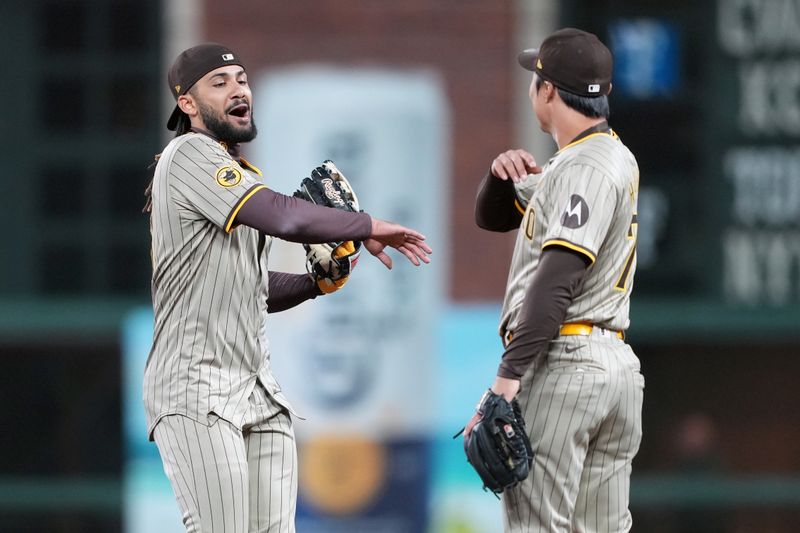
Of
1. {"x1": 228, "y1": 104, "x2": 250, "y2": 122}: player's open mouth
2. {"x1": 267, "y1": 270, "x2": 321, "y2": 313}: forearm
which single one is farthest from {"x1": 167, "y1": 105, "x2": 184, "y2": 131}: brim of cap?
{"x1": 267, "y1": 270, "x2": 321, "y2": 313}: forearm

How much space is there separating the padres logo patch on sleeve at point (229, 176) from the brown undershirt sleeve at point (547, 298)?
823mm

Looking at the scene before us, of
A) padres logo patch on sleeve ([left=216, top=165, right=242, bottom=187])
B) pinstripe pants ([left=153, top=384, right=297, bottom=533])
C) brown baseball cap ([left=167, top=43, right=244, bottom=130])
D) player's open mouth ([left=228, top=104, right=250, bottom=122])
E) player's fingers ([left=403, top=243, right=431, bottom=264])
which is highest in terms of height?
brown baseball cap ([left=167, top=43, right=244, bottom=130])

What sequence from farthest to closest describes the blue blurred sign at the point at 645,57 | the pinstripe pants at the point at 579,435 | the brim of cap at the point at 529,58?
1. the blue blurred sign at the point at 645,57
2. the brim of cap at the point at 529,58
3. the pinstripe pants at the point at 579,435

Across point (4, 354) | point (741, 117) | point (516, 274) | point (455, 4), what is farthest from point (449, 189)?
point (516, 274)

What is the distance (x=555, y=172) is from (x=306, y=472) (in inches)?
199

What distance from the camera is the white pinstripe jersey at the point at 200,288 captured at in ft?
14.8

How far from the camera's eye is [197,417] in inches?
177

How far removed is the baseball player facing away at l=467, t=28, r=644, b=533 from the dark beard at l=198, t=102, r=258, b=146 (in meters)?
0.81

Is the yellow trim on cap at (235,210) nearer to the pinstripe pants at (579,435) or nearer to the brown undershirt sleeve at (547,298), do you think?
the brown undershirt sleeve at (547,298)

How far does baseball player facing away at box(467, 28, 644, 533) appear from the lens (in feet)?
14.7

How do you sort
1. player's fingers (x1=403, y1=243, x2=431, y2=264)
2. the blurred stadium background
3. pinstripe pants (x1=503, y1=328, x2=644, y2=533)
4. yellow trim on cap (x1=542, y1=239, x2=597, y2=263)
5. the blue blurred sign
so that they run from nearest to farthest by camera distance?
1. yellow trim on cap (x1=542, y1=239, x2=597, y2=263)
2. pinstripe pants (x1=503, y1=328, x2=644, y2=533)
3. player's fingers (x1=403, y1=243, x2=431, y2=264)
4. the blurred stadium background
5. the blue blurred sign

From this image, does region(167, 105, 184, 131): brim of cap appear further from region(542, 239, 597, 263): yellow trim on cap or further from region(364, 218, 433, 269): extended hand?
region(542, 239, 597, 263): yellow trim on cap

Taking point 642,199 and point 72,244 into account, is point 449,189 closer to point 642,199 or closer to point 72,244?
point 642,199

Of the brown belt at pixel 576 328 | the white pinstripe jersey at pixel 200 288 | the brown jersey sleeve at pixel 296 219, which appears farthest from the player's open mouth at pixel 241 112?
the brown belt at pixel 576 328
